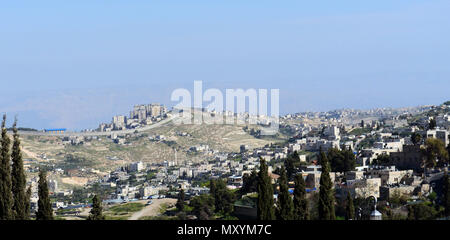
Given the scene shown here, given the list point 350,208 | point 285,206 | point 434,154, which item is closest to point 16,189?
point 285,206

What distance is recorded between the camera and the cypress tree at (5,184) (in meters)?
16.8

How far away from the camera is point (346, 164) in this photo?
3969 cm

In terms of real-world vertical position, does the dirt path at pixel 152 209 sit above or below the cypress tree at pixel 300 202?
below

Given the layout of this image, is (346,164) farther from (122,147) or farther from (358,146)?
(122,147)

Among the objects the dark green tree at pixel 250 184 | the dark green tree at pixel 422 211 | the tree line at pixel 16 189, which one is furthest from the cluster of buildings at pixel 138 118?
the tree line at pixel 16 189

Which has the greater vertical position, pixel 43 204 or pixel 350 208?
pixel 43 204

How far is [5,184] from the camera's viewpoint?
56.3ft

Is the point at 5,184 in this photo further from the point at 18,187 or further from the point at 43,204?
the point at 43,204

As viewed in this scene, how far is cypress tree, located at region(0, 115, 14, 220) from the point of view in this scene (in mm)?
16766

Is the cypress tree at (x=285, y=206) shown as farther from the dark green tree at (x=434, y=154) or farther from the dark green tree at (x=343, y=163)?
the dark green tree at (x=343, y=163)

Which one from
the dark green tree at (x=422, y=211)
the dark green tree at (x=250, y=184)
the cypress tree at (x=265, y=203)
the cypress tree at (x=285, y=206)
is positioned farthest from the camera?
the dark green tree at (x=250, y=184)

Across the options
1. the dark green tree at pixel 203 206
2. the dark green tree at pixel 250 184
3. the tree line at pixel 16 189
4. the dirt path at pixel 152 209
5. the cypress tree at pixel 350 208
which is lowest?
the dirt path at pixel 152 209
